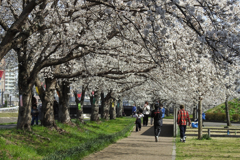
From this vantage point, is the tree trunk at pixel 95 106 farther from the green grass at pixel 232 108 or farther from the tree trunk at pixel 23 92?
the green grass at pixel 232 108

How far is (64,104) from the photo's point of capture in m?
19.8

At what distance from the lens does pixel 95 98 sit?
91.9ft

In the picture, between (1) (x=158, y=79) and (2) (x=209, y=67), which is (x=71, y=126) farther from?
(2) (x=209, y=67)

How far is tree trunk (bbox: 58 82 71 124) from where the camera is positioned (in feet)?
63.9

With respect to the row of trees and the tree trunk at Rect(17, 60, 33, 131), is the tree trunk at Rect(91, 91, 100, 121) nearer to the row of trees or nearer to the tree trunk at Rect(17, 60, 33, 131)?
the row of trees

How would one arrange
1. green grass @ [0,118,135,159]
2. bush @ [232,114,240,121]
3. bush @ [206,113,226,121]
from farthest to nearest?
bush @ [206,113,226,121] < bush @ [232,114,240,121] < green grass @ [0,118,135,159]

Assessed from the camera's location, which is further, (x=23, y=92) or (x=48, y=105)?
(x=48, y=105)

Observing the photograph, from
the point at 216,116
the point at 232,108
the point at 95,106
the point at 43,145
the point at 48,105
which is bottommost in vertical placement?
the point at 216,116

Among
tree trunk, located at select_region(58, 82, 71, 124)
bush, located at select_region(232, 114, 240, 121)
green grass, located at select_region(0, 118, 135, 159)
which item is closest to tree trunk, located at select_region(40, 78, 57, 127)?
green grass, located at select_region(0, 118, 135, 159)

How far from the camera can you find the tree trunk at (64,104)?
19484 millimetres

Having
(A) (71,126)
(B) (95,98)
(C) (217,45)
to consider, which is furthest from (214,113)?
(C) (217,45)

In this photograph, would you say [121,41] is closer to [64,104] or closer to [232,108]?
[64,104]

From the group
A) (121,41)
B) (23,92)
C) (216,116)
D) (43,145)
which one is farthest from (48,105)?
(216,116)

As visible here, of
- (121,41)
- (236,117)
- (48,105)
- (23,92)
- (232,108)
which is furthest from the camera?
(232,108)
